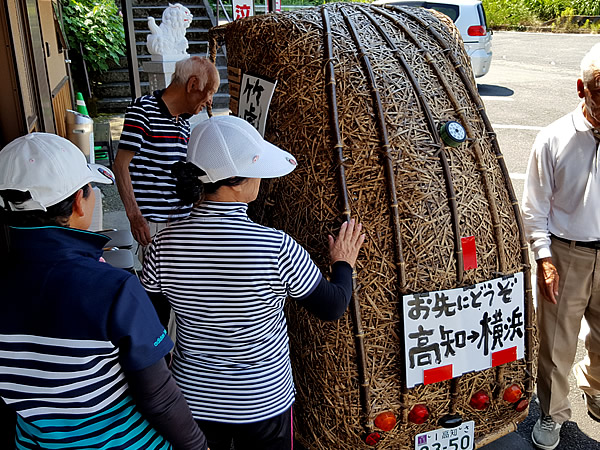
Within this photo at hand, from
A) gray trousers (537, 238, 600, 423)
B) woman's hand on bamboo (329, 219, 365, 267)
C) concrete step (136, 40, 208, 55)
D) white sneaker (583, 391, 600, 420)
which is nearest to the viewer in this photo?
woman's hand on bamboo (329, 219, 365, 267)

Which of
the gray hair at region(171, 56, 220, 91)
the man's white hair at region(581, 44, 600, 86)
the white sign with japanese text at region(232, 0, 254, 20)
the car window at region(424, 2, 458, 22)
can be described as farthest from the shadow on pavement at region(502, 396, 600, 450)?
the car window at region(424, 2, 458, 22)

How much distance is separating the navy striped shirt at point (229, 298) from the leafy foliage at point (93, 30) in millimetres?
10469

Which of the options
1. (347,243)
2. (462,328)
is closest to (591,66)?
(462,328)

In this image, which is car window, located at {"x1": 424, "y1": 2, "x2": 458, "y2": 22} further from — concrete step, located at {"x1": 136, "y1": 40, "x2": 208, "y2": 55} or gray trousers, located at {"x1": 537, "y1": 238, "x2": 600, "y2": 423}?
gray trousers, located at {"x1": 537, "y1": 238, "x2": 600, "y2": 423}

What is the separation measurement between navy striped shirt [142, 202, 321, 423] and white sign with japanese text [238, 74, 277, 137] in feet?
2.94

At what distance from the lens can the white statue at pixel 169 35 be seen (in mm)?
6754

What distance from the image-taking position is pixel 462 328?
2451 mm

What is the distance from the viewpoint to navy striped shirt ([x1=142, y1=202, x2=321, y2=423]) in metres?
1.95

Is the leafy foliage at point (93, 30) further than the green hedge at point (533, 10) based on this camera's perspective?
No

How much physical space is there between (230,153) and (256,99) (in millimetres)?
996

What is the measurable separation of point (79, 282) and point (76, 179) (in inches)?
13.0

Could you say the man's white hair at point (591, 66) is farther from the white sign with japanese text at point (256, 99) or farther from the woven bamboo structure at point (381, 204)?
the white sign with japanese text at point (256, 99)

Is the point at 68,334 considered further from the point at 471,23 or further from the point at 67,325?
the point at 471,23

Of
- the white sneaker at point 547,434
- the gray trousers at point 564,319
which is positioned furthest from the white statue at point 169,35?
the white sneaker at point 547,434
